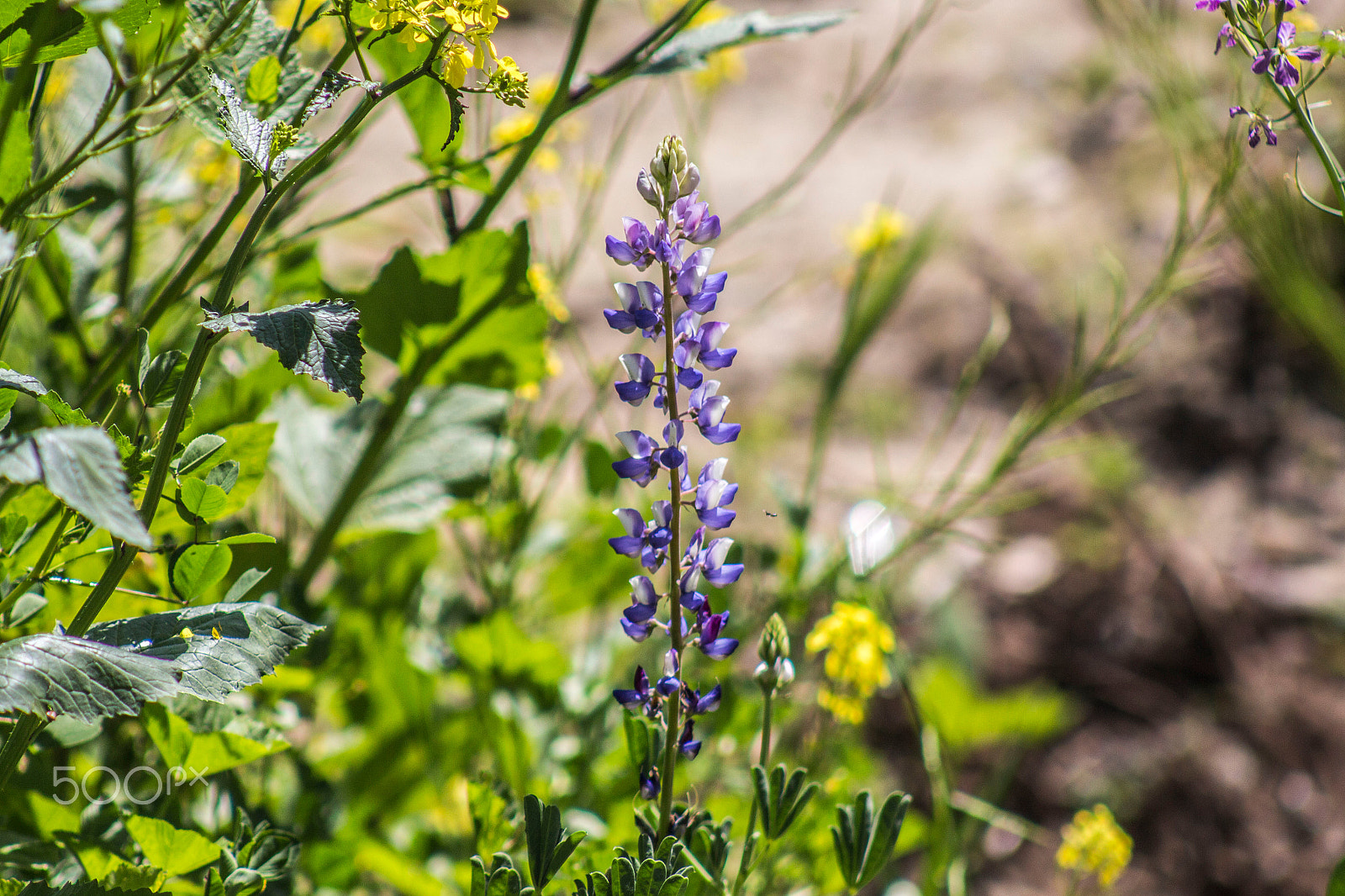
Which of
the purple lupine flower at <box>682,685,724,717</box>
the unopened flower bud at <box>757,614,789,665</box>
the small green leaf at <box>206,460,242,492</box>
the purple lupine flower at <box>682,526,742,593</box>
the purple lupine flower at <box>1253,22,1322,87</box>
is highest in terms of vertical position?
the purple lupine flower at <box>1253,22,1322,87</box>

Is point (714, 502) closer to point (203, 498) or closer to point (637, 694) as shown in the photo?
point (637, 694)

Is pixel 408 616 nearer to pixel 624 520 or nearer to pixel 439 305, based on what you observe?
pixel 439 305

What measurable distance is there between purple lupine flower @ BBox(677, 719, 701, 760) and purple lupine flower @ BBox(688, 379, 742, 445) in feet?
0.39

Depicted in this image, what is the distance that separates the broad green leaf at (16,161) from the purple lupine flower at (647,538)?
1.01 ft

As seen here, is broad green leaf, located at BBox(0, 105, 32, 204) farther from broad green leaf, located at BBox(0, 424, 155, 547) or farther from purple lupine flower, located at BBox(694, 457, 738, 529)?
purple lupine flower, located at BBox(694, 457, 738, 529)

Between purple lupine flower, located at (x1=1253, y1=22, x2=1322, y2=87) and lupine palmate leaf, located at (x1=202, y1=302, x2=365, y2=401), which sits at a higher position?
purple lupine flower, located at (x1=1253, y1=22, x2=1322, y2=87)

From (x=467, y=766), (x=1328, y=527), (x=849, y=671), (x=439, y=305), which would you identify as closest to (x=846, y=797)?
(x=849, y=671)

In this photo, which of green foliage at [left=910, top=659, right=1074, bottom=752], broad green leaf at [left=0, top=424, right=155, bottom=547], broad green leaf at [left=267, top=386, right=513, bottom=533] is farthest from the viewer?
green foliage at [left=910, top=659, right=1074, bottom=752]

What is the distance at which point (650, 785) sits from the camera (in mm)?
406

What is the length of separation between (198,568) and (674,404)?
0.67ft

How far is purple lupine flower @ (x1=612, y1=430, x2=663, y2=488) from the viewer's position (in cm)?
38

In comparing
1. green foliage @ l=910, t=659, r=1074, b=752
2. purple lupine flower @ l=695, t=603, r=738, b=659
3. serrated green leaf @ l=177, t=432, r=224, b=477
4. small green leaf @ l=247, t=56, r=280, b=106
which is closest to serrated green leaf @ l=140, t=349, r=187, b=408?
serrated green leaf @ l=177, t=432, r=224, b=477

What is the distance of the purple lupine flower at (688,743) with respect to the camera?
0.39 m

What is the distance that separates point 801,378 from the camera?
5.26 feet
